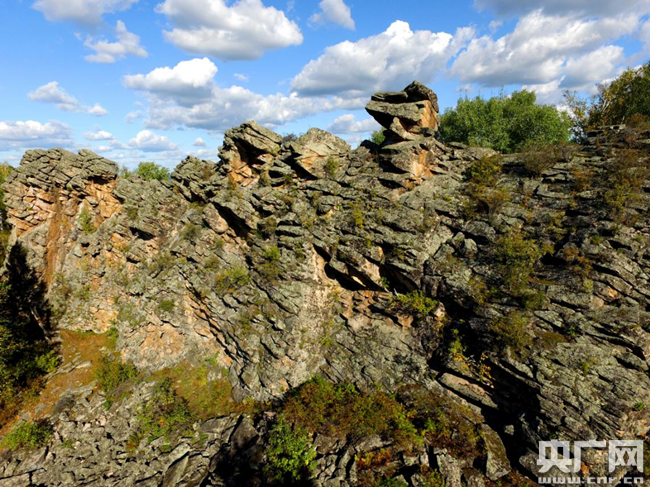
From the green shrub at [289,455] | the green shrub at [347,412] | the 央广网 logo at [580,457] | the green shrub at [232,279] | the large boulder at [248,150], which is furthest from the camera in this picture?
the large boulder at [248,150]

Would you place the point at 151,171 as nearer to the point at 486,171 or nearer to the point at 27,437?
the point at 27,437

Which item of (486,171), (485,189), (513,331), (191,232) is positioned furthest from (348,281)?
(191,232)

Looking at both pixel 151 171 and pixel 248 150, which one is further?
pixel 151 171

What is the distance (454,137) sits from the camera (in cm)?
3238

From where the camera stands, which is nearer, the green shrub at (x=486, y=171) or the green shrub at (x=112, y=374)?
the green shrub at (x=486, y=171)

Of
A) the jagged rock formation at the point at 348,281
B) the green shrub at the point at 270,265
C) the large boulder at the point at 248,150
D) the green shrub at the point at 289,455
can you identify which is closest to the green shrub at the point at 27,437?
the jagged rock formation at the point at 348,281

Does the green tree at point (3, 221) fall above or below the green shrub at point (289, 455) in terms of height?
above

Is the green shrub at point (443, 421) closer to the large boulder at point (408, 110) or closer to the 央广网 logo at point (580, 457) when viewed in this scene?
the 央广网 logo at point (580, 457)

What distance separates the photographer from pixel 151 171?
41375mm

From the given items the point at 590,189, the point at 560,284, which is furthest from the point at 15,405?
the point at 590,189

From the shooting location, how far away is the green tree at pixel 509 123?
2716 cm

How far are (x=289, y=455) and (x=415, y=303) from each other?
9.69m

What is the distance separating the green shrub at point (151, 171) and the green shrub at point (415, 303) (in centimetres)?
3839

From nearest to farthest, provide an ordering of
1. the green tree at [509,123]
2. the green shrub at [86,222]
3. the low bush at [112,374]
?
the low bush at [112,374] < the green shrub at [86,222] < the green tree at [509,123]
